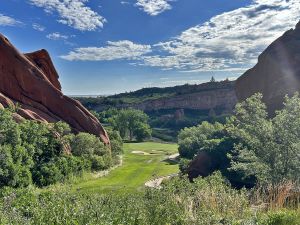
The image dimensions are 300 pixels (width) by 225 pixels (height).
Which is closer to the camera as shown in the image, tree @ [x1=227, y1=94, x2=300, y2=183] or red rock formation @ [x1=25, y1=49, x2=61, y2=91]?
tree @ [x1=227, y1=94, x2=300, y2=183]

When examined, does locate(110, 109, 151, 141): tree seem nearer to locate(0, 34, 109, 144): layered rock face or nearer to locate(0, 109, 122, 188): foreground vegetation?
locate(0, 34, 109, 144): layered rock face

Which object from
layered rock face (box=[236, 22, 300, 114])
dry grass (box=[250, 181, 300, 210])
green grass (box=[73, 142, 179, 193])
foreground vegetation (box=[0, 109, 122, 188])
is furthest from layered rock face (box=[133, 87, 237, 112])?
dry grass (box=[250, 181, 300, 210])

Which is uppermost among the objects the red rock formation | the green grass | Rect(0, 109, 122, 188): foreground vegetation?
the red rock formation

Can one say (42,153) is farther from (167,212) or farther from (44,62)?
(167,212)

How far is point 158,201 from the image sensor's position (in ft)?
36.9

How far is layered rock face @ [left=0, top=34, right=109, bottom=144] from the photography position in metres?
54.6

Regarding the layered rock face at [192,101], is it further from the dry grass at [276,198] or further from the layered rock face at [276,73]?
the dry grass at [276,198]

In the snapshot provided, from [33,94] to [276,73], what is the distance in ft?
143

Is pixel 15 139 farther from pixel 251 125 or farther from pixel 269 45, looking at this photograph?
pixel 269 45

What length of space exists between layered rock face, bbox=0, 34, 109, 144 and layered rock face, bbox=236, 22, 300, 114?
100 ft

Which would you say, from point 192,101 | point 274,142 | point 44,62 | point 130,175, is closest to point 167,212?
point 274,142

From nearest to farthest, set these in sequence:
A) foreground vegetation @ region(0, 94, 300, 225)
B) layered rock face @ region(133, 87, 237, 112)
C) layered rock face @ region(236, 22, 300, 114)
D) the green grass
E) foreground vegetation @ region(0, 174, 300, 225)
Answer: foreground vegetation @ region(0, 174, 300, 225), foreground vegetation @ region(0, 94, 300, 225), the green grass, layered rock face @ region(236, 22, 300, 114), layered rock face @ region(133, 87, 237, 112)

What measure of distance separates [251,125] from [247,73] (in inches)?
1832

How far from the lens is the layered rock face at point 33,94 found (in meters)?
54.6
